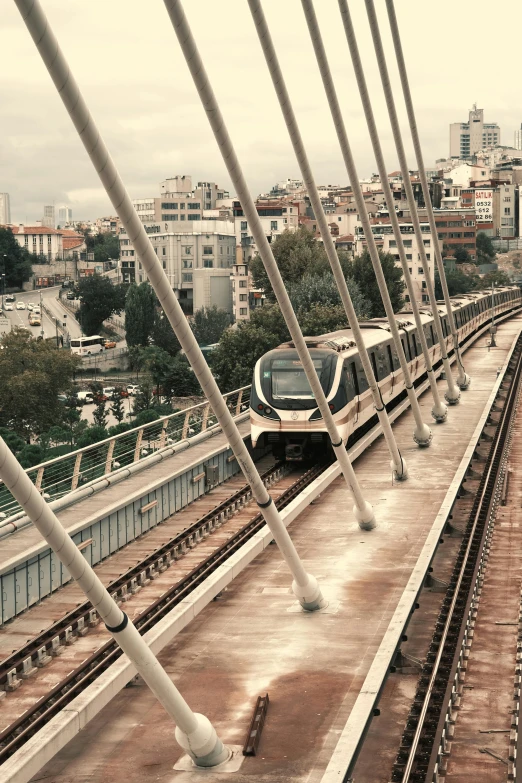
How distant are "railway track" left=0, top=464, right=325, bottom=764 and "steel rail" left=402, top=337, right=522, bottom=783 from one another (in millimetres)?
3487

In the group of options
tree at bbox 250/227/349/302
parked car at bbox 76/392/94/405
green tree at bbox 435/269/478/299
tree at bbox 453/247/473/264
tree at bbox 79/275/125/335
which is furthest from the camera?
tree at bbox 453/247/473/264

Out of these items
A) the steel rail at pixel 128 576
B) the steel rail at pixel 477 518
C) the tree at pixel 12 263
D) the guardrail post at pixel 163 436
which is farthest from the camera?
the tree at pixel 12 263

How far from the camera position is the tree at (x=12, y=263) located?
14714cm

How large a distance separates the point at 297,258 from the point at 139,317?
2185 centimetres

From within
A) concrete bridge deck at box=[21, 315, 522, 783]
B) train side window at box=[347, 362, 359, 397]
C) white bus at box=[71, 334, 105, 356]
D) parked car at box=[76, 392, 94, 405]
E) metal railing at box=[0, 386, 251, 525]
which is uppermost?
train side window at box=[347, 362, 359, 397]

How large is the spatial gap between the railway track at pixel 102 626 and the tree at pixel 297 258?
171 feet

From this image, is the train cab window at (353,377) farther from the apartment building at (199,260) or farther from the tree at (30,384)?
the apartment building at (199,260)

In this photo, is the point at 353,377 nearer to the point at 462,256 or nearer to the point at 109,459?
the point at 109,459

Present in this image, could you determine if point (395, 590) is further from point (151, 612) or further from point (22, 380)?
point (22, 380)

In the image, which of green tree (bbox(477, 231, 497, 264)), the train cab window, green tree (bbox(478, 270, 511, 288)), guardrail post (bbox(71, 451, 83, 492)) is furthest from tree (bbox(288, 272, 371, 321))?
green tree (bbox(477, 231, 497, 264))

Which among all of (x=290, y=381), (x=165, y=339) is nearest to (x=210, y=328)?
(x=165, y=339)

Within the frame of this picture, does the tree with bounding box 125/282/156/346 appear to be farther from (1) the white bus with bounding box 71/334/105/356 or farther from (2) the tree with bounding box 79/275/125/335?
(2) the tree with bounding box 79/275/125/335

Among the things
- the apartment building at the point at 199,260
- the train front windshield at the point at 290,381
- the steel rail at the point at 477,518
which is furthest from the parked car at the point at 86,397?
the train front windshield at the point at 290,381

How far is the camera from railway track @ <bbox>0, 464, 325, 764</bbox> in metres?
12.3
